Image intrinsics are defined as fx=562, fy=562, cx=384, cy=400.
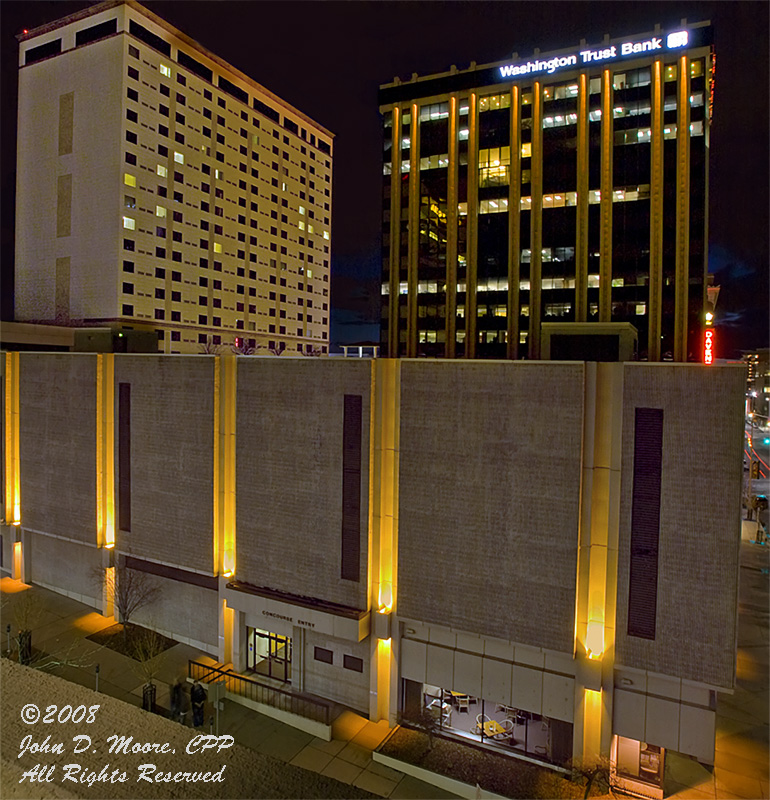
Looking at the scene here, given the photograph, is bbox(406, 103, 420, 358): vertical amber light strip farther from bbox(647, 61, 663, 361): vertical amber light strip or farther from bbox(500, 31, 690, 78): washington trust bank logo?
bbox(647, 61, 663, 361): vertical amber light strip

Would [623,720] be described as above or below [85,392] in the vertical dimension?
below

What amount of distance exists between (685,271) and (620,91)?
80.9 feet

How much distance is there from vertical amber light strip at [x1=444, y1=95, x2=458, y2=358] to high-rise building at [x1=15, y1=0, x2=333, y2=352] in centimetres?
3110

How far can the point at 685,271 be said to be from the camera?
69250 millimetres

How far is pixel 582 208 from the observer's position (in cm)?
7244

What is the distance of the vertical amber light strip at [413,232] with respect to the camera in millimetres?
80625

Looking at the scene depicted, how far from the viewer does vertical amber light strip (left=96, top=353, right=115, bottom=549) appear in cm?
2884

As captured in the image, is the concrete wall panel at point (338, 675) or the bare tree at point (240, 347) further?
the bare tree at point (240, 347)

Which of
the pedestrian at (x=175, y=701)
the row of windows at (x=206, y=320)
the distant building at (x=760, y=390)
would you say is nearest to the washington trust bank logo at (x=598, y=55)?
the row of windows at (x=206, y=320)

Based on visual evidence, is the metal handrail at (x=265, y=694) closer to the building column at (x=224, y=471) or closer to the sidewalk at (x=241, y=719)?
the sidewalk at (x=241, y=719)

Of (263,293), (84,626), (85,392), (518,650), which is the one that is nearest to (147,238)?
(263,293)

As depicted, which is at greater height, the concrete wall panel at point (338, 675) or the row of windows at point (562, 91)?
the row of windows at point (562, 91)

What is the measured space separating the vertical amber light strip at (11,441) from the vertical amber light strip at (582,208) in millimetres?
62657

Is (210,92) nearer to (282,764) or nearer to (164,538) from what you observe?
(164,538)
